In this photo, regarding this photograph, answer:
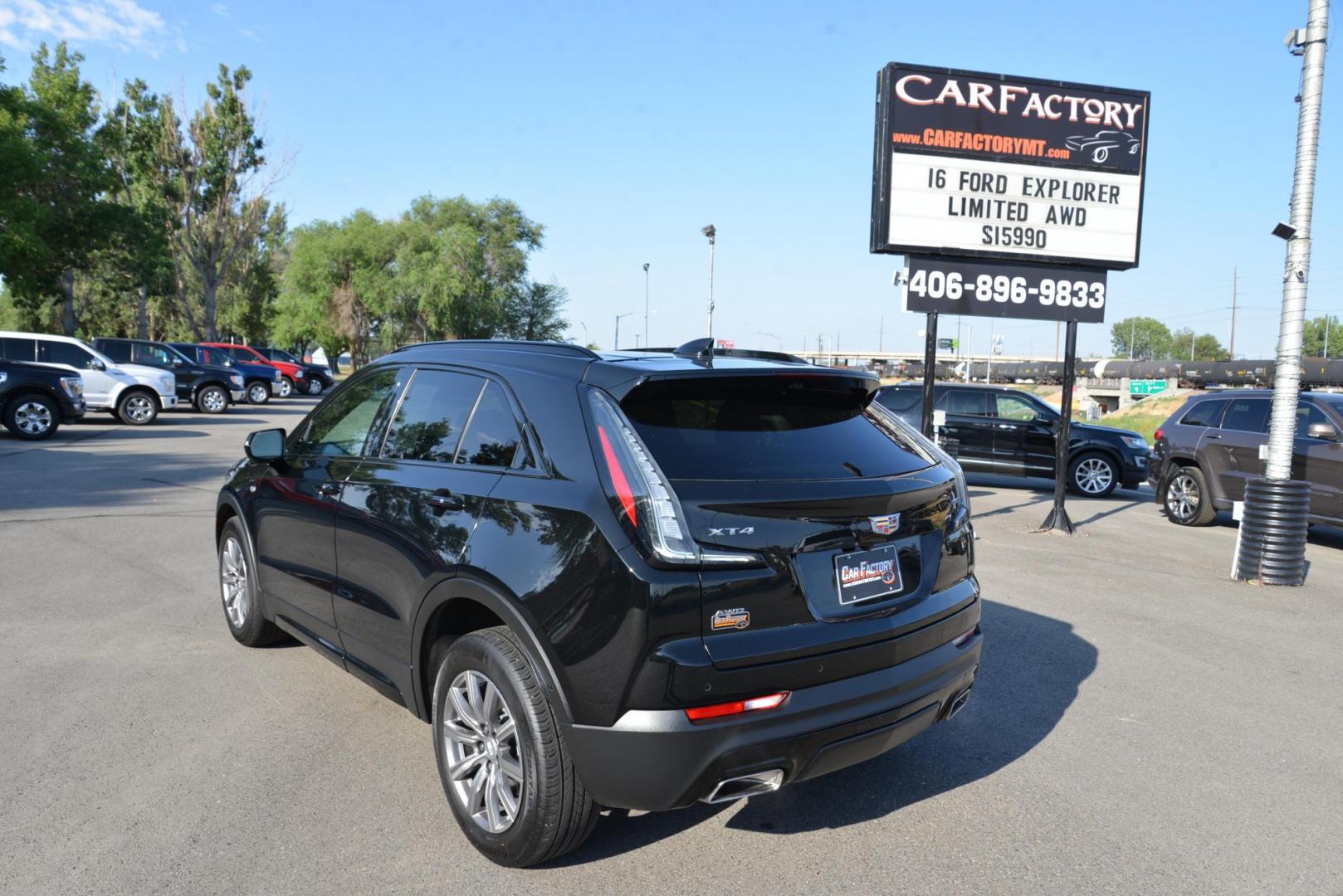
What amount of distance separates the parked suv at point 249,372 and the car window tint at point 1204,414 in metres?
26.1

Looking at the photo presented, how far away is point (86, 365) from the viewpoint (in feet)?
65.9

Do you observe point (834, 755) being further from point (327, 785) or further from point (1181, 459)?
point (1181, 459)

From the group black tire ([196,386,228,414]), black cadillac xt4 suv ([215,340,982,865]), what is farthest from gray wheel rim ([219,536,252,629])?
black tire ([196,386,228,414])

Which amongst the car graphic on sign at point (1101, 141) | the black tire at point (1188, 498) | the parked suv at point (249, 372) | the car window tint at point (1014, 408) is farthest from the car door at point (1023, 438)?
the parked suv at point (249, 372)

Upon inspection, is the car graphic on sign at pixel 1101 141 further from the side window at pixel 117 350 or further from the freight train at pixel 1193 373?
the freight train at pixel 1193 373

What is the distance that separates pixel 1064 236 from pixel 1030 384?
242ft

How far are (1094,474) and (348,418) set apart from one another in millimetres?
13805

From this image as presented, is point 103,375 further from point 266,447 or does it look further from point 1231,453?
point 1231,453

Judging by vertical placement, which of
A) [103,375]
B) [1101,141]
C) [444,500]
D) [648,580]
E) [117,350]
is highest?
[1101,141]

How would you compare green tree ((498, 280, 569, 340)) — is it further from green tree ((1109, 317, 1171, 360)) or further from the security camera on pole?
green tree ((1109, 317, 1171, 360))

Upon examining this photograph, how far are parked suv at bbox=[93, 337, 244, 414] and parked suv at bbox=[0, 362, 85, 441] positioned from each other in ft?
24.4

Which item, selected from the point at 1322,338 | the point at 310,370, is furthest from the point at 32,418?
the point at 1322,338

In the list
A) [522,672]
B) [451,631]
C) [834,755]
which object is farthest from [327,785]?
[834,755]

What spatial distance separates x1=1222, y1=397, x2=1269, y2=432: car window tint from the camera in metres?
11.4
